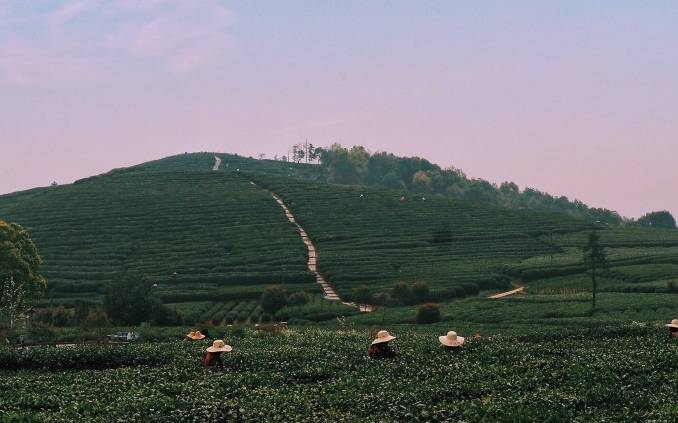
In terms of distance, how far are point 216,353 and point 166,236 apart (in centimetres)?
8214

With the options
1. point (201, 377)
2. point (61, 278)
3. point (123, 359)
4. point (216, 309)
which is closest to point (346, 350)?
point (201, 377)

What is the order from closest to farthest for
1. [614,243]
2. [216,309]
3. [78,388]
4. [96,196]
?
[78,388] < [216,309] < [614,243] < [96,196]

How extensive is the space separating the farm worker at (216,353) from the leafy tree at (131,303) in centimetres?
3765

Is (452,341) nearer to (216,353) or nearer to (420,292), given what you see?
(216,353)

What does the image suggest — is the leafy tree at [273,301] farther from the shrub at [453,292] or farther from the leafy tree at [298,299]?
the shrub at [453,292]

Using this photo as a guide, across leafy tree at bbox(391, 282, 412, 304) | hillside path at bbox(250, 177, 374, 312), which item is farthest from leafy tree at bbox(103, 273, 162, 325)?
leafy tree at bbox(391, 282, 412, 304)

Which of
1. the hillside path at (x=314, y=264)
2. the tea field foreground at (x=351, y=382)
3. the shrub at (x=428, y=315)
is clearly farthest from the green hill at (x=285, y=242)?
the tea field foreground at (x=351, y=382)

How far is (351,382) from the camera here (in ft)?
81.2

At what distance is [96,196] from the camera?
13150 centimetres

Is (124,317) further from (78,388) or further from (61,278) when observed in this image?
(78,388)

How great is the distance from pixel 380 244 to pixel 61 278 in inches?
1614

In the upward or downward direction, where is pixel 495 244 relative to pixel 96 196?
downward

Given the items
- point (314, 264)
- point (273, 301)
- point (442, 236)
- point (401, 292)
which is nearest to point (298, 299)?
point (273, 301)

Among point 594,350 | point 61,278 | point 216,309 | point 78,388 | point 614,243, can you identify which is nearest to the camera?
point 78,388
